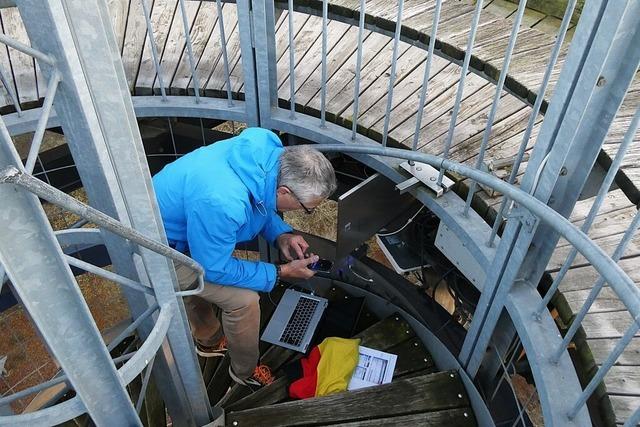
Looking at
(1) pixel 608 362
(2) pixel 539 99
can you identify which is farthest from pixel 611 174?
(1) pixel 608 362

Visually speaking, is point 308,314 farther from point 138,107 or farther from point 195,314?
point 138,107

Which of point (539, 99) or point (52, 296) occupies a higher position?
point (539, 99)

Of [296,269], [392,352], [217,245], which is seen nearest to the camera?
[217,245]

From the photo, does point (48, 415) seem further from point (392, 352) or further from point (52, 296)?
point (392, 352)

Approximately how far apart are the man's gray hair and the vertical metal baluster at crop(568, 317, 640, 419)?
5.42 ft

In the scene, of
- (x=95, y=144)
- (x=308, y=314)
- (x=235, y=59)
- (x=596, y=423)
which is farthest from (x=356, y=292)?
(x=95, y=144)

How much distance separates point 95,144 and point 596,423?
2.43 meters

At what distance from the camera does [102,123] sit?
1844 millimetres

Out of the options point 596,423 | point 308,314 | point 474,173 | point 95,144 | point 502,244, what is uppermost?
point 95,144

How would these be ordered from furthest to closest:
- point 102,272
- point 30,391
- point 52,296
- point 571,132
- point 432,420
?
point 432,420
point 30,391
point 571,132
point 102,272
point 52,296

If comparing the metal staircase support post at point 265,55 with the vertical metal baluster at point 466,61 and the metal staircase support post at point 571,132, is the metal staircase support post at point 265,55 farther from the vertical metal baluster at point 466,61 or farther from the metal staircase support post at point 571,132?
the metal staircase support post at point 571,132

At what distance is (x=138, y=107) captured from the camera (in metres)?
3.96

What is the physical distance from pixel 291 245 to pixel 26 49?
2.70 meters

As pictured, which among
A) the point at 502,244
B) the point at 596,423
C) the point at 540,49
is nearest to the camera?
the point at 596,423
